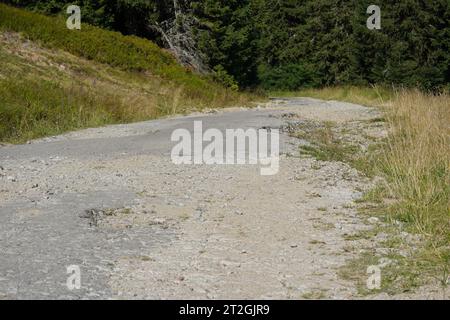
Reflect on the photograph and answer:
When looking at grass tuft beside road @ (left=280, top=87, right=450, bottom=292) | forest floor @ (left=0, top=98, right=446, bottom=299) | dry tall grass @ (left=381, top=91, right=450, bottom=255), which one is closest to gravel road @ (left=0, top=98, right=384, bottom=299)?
forest floor @ (left=0, top=98, right=446, bottom=299)

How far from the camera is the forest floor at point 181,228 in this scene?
4.21 metres

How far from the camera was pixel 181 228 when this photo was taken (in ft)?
19.1

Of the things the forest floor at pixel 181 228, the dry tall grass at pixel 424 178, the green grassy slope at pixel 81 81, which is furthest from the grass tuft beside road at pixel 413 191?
the green grassy slope at pixel 81 81

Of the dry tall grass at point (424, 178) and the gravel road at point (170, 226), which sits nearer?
the gravel road at point (170, 226)

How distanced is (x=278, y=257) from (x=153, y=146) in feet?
21.6

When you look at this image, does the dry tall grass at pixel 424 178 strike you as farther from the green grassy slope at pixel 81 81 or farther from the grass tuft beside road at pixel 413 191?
the green grassy slope at pixel 81 81

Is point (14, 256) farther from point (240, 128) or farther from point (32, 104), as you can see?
point (32, 104)

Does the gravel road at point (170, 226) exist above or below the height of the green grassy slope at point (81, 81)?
below

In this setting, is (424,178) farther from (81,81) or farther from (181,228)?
(81,81)

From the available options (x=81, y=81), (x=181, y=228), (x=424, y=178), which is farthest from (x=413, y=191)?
(x=81, y=81)

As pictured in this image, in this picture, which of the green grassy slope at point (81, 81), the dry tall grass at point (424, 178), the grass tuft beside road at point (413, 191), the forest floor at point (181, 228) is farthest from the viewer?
the green grassy slope at point (81, 81)

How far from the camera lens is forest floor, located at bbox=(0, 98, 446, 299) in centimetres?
421

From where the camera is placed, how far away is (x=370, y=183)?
8016 millimetres

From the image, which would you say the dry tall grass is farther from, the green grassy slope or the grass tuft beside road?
the green grassy slope
